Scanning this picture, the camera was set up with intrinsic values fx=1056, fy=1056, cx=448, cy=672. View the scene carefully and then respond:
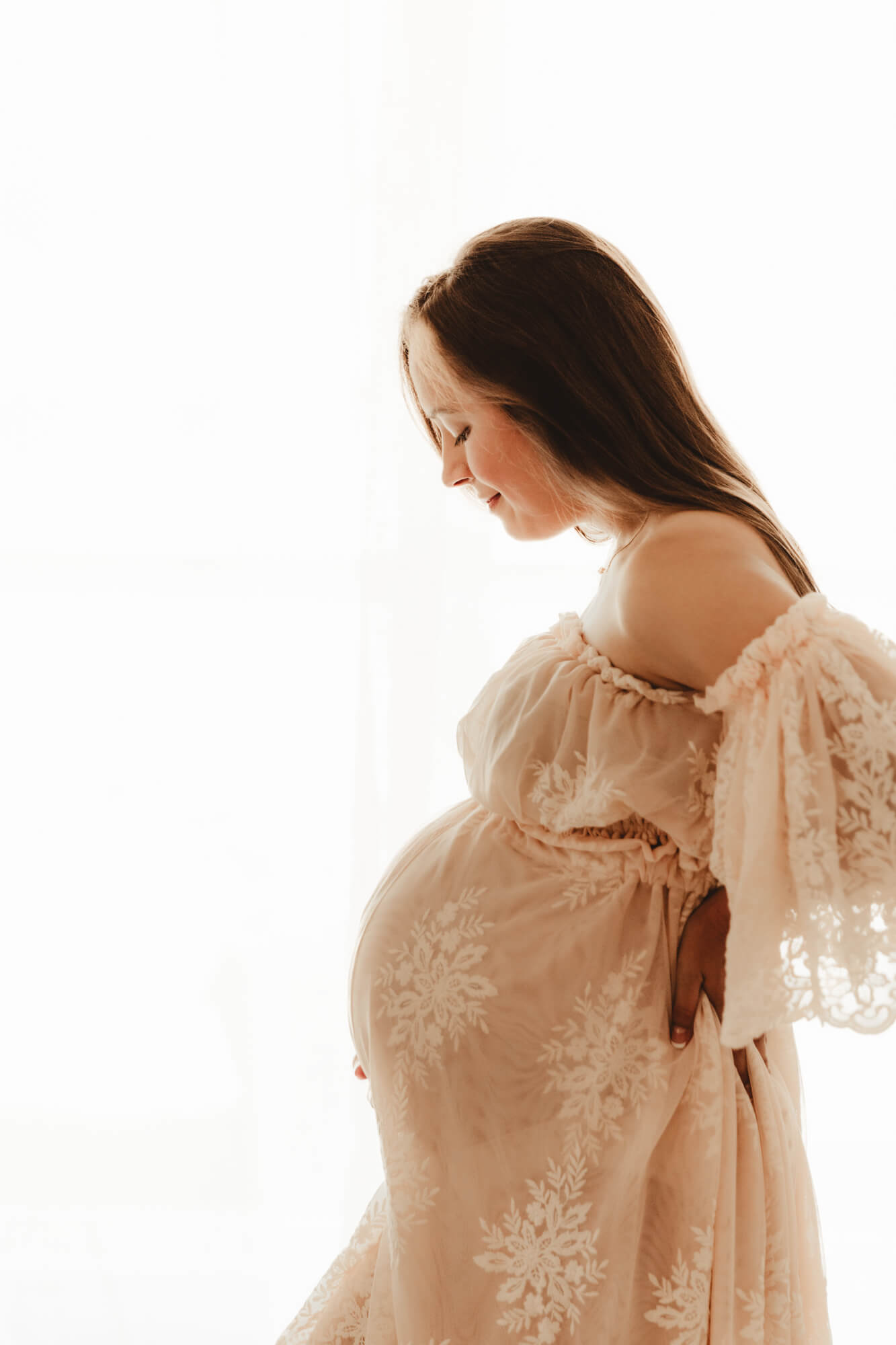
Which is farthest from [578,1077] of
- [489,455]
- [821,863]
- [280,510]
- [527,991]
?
[280,510]

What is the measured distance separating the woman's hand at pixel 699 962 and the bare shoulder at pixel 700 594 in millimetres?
191

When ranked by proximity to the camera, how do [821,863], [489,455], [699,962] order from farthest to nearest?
[489,455] → [699,962] → [821,863]

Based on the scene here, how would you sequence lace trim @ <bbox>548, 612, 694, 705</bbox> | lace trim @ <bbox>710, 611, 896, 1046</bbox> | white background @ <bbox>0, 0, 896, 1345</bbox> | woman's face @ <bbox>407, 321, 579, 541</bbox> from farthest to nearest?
white background @ <bbox>0, 0, 896, 1345</bbox>
woman's face @ <bbox>407, 321, 579, 541</bbox>
lace trim @ <bbox>548, 612, 694, 705</bbox>
lace trim @ <bbox>710, 611, 896, 1046</bbox>

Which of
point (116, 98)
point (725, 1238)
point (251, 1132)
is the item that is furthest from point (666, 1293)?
point (116, 98)

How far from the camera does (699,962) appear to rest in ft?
2.76

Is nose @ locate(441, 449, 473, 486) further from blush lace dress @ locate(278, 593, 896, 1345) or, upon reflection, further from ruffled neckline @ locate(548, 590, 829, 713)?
ruffled neckline @ locate(548, 590, 829, 713)

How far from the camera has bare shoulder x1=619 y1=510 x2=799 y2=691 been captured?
28.5 inches

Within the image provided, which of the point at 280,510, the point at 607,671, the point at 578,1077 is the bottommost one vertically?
the point at 578,1077

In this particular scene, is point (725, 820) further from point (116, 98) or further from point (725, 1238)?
point (116, 98)

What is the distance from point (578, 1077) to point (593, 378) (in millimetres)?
570

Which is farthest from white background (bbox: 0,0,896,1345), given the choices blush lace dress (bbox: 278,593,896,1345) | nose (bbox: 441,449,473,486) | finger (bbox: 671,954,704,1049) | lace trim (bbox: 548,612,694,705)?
finger (bbox: 671,954,704,1049)

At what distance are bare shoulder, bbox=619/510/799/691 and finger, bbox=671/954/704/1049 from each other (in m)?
0.23

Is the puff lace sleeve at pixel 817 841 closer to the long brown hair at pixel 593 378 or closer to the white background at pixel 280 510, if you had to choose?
the long brown hair at pixel 593 378

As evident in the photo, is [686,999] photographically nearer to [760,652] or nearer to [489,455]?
[760,652]
